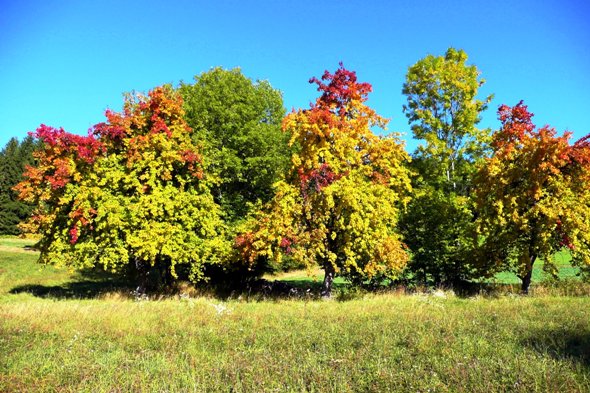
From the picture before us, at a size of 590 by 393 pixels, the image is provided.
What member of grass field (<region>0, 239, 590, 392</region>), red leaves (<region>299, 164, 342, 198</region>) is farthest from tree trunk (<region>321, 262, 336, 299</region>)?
grass field (<region>0, 239, 590, 392</region>)

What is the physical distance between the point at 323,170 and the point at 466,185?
1065cm

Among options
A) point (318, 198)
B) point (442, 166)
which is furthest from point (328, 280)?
point (442, 166)

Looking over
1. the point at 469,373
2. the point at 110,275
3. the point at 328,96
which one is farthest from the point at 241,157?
the point at 469,373

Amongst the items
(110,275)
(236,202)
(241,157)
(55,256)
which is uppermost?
(241,157)

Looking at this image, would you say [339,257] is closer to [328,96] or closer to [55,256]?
[328,96]

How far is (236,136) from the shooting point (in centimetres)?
2367

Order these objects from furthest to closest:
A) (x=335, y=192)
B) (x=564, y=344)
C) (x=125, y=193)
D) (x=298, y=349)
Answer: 1. (x=125, y=193)
2. (x=335, y=192)
3. (x=298, y=349)
4. (x=564, y=344)

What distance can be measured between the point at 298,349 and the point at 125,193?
44.2 ft

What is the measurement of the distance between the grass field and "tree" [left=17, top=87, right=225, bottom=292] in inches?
174

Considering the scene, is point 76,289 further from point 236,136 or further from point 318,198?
point 318,198

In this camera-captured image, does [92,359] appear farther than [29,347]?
No

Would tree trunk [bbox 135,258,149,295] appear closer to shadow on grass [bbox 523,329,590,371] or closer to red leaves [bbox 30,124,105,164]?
red leaves [bbox 30,124,105,164]

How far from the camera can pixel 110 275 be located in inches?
1207

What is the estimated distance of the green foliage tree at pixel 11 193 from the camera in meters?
64.0
